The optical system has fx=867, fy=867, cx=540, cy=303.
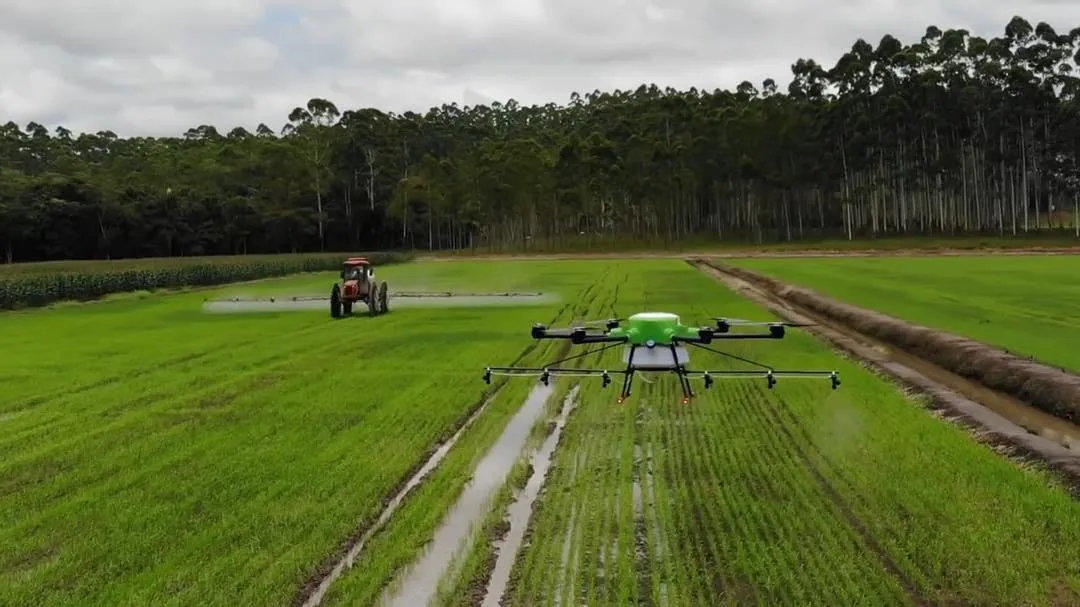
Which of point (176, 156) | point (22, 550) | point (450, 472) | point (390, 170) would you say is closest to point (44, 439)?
point (22, 550)

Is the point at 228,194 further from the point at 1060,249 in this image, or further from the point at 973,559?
the point at 973,559

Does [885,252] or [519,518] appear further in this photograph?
[885,252]

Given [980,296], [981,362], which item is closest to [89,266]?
[980,296]

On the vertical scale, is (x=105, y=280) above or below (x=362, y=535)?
above

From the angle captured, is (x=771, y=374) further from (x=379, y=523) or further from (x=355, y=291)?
(x=355, y=291)

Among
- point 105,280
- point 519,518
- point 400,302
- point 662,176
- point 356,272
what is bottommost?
point 519,518

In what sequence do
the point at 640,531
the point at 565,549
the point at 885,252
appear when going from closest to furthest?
1. the point at 565,549
2. the point at 640,531
3. the point at 885,252

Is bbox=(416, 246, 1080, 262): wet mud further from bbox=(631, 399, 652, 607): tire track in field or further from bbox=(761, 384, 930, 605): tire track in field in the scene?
bbox=(631, 399, 652, 607): tire track in field

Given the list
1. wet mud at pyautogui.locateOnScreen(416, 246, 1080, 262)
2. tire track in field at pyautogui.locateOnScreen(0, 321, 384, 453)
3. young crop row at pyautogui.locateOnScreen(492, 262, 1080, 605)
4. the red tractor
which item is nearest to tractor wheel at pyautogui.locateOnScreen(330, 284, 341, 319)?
the red tractor
